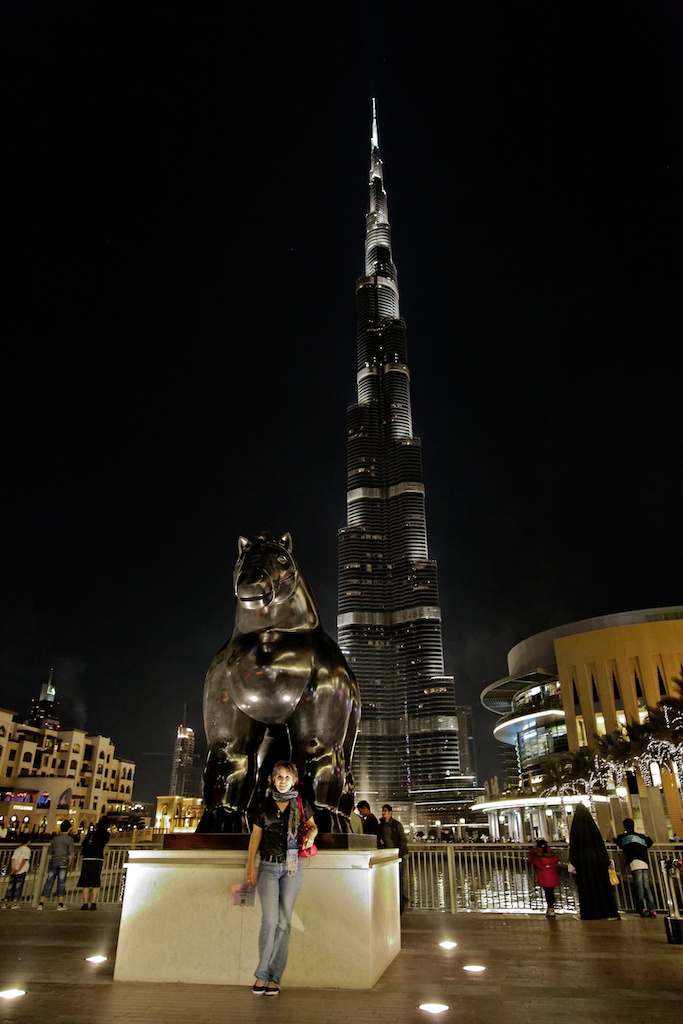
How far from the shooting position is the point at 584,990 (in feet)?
12.4

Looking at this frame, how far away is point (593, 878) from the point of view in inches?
317

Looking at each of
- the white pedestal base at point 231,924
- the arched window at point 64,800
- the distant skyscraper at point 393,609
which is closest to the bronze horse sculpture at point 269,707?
the white pedestal base at point 231,924

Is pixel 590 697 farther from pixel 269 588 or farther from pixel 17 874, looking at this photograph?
pixel 269 588

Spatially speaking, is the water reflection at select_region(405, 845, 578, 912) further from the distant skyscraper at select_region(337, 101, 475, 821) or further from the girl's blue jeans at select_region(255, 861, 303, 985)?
the distant skyscraper at select_region(337, 101, 475, 821)

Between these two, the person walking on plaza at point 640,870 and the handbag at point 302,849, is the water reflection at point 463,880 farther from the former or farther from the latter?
the handbag at point 302,849

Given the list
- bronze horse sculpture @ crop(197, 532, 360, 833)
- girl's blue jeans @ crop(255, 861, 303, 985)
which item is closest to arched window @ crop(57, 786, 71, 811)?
bronze horse sculpture @ crop(197, 532, 360, 833)

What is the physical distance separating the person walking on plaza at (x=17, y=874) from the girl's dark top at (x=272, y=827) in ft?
26.9

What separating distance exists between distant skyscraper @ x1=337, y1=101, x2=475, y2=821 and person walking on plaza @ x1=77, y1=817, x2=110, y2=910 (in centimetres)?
9817

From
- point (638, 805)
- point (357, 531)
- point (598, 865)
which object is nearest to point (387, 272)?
point (357, 531)

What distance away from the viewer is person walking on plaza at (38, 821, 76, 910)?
9.41 metres

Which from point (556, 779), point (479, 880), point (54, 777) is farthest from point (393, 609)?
point (479, 880)

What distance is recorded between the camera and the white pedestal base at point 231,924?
12.3 ft

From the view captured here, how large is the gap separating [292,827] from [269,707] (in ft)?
2.91

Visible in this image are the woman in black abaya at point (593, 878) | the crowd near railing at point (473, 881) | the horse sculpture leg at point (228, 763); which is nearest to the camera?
the horse sculpture leg at point (228, 763)
